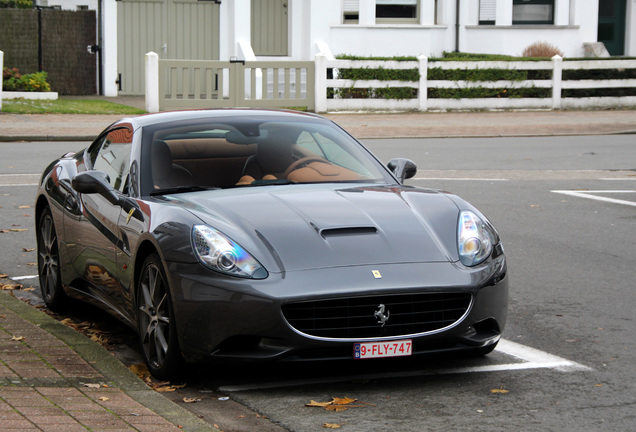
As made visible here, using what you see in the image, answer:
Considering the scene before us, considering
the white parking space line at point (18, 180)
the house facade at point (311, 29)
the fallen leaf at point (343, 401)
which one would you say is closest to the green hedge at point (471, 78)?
the house facade at point (311, 29)

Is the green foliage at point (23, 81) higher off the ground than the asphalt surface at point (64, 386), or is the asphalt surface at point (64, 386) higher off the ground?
the green foliage at point (23, 81)

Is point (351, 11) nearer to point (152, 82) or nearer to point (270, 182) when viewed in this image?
point (152, 82)

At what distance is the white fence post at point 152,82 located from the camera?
25.9 metres

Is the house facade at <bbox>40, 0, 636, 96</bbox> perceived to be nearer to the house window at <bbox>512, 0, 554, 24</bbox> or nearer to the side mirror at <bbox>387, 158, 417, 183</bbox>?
the house window at <bbox>512, 0, 554, 24</bbox>

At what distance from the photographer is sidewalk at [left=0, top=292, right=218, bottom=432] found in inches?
185

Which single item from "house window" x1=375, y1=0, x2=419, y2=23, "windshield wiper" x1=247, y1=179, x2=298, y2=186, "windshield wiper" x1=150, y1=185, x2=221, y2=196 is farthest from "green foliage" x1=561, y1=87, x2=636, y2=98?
"windshield wiper" x1=150, y1=185, x2=221, y2=196

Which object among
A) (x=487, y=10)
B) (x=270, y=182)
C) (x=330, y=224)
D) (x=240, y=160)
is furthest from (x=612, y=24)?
(x=330, y=224)

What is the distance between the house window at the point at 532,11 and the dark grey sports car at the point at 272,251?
2719 centimetres

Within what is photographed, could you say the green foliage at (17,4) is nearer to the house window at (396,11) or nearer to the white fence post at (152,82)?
the house window at (396,11)

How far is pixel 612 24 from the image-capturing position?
35781mm

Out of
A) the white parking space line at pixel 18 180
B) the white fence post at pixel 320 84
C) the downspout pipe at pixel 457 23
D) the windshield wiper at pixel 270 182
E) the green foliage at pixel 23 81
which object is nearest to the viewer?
the windshield wiper at pixel 270 182

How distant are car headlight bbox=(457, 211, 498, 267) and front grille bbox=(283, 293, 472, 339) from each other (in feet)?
0.98

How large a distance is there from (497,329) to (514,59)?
76.8 ft

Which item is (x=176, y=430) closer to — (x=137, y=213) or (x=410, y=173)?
(x=137, y=213)
